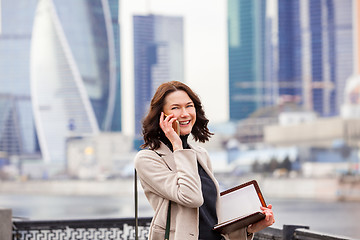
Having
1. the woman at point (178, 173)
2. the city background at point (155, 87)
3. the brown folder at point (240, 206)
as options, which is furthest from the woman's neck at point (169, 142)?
the city background at point (155, 87)

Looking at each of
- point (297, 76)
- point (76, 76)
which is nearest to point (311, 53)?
point (297, 76)

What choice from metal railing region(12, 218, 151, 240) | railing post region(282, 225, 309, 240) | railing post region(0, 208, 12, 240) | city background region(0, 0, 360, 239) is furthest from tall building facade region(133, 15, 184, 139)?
railing post region(282, 225, 309, 240)

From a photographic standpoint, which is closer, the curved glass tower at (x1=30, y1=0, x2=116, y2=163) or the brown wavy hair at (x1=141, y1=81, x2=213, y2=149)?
the brown wavy hair at (x1=141, y1=81, x2=213, y2=149)

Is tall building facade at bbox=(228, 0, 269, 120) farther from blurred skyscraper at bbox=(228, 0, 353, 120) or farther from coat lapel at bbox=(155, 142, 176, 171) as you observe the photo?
coat lapel at bbox=(155, 142, 176, 171)

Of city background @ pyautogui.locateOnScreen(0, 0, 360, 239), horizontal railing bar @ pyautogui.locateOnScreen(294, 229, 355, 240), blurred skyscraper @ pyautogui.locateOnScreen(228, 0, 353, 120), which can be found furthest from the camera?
blurred skyscraper @ pyautogui.locateOnScreen(228, 0, 353, 120)

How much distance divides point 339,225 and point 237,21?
8422 centimetres

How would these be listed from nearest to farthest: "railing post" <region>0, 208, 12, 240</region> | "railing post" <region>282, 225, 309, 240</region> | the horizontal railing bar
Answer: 1. the horizontal railing bar
2. "railing post" <region>282, 225, 309, 240</region>
3. "railing post" <region>0, 208, 12, 240</region>

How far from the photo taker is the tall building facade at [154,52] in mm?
119000

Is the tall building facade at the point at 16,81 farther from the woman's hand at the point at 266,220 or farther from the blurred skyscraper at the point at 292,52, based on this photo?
the woman's hand at the point at 266,220

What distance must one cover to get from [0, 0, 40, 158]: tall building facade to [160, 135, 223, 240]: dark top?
10327cm

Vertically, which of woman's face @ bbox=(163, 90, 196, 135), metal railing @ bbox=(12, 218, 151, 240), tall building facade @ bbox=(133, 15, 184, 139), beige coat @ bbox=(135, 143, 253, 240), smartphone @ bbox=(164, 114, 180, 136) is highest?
tall building facade @ bbox=(133, 15, 184, 139)

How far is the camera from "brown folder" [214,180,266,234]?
2.14m

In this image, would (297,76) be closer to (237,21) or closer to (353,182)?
(237,21)

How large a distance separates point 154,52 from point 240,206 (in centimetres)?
11980
